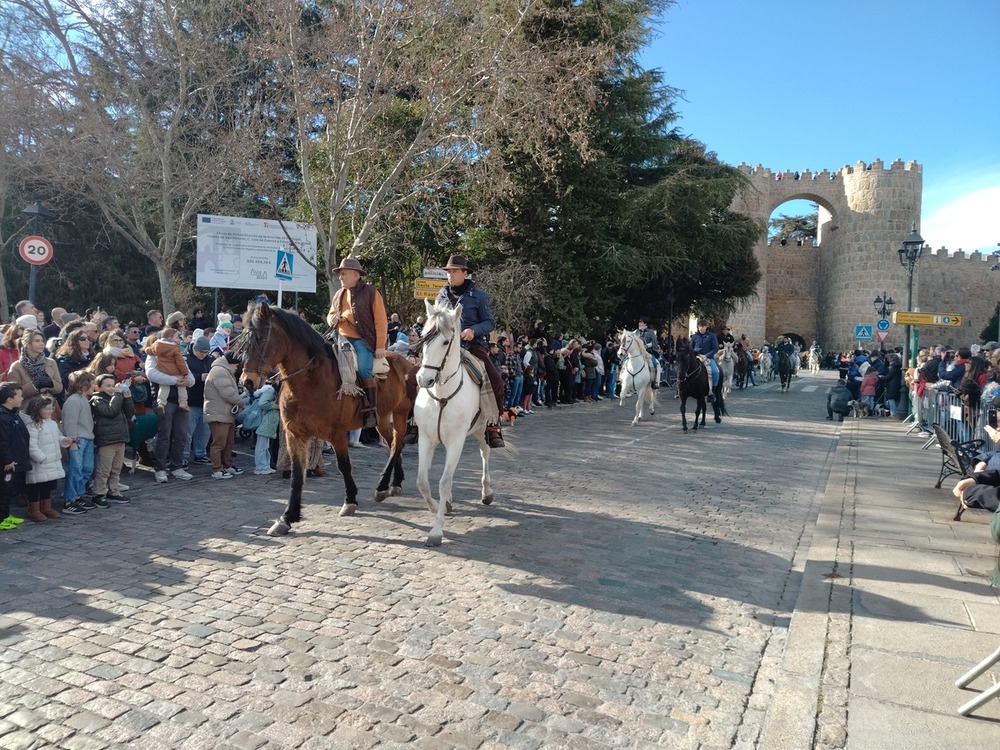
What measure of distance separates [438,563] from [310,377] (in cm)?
236

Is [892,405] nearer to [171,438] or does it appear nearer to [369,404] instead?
[369,404]

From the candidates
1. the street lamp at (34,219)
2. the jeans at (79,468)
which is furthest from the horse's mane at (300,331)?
the street lamp at (34,219)

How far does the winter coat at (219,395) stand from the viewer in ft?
31.2

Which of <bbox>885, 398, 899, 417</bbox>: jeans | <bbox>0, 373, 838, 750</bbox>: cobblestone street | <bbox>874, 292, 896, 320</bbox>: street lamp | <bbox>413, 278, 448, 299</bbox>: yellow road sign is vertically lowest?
<bbox>0, 373, 838, 750</bbox>: cobblestone street

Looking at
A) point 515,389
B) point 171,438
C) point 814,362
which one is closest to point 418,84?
point 515,389

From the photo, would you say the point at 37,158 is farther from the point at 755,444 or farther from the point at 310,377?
the point at 755,444

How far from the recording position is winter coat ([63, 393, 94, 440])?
25.2 ft

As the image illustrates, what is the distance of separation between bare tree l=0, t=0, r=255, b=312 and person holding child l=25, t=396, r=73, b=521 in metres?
12.2

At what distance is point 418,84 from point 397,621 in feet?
46.1

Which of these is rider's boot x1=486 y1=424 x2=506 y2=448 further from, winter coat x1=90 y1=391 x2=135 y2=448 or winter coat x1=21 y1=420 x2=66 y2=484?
winter coat x1=21 y1=420 x2=66 y2=484

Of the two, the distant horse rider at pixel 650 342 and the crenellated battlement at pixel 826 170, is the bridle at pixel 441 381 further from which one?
the crenellated battlement at pixel 826 170

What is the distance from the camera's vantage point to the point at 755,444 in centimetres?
1431

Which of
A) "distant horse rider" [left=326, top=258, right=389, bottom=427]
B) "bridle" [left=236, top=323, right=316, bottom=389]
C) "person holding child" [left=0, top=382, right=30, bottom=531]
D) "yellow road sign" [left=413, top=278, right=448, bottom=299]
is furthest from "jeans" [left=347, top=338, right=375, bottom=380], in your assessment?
"yellow road sign" [left=413, top=278, right=448, bottom=299]

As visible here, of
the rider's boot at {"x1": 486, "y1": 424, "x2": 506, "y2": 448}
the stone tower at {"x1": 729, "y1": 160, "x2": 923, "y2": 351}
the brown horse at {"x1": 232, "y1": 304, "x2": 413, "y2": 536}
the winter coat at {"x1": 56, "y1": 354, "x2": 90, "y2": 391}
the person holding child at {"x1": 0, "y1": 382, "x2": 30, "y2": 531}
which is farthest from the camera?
the stone tower at {"x1": 729, "y1": 160, "x2": 923, "y2": 351}
